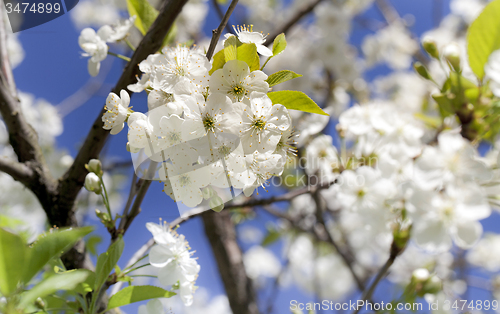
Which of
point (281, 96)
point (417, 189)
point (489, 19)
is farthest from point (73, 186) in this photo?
point (489, 19)

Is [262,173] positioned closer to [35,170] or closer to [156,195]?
[156,195]

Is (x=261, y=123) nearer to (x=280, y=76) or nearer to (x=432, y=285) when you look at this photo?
(x=280, y=76)

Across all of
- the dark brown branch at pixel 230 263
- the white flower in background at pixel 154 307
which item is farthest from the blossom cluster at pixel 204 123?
the dark brown branch at pixel 230 263

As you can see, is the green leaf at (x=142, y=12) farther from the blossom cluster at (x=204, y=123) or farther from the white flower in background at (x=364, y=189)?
the white flower in background at (x=364, y=189)

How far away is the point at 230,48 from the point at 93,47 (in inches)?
19.9

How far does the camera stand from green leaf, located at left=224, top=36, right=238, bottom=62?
0.53m

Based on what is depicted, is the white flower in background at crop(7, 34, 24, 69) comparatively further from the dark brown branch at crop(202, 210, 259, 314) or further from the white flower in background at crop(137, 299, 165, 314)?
the white flower in background at crop(137, 299, 165, 314)

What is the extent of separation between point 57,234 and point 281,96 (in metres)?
0.45

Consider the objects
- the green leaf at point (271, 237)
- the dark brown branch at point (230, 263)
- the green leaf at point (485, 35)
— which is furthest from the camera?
the green leaf at point (271, 237)

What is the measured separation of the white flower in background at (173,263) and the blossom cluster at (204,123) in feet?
0.61

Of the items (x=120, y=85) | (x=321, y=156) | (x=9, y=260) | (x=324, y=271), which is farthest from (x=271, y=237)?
(x=9, y=260)

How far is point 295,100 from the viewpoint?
0.59m

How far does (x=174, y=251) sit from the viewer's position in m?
0.73

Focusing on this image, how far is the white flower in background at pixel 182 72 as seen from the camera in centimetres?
55
